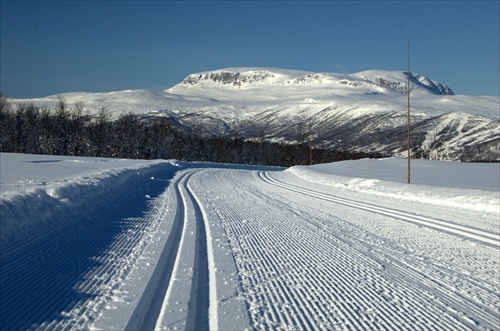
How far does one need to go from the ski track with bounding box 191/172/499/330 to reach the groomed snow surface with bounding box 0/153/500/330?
0.02m

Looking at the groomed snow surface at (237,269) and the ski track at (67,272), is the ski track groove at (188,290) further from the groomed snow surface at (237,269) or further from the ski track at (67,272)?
the ski track at (67,272)

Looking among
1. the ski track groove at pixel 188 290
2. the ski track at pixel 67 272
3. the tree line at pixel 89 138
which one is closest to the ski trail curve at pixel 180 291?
the ski track groove at pixel 188 290

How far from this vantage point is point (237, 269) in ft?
20.1

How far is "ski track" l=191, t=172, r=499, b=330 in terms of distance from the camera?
14.2 feet

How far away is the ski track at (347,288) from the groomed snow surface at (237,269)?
2 centimetres

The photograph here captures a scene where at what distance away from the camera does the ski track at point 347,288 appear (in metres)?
4.33

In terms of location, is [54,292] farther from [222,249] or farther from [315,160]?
[315,160]

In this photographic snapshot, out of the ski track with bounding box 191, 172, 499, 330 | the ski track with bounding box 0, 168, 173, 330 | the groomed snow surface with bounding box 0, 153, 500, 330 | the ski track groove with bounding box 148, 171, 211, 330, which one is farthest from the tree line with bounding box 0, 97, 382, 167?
the ski track with bounding box 191, 172, 499, 330

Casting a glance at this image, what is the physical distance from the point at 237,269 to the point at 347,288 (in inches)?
61.2

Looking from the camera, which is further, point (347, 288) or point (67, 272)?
point (67, 272)

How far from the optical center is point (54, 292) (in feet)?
16.1

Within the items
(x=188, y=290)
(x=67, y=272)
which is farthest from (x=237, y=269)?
(x=67, y=272)

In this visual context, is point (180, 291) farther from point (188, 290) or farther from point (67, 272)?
point (67, 272)

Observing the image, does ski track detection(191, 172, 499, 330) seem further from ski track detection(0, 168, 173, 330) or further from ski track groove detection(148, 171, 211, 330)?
ski track detection(0, 168, 173, 330)
